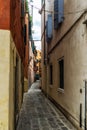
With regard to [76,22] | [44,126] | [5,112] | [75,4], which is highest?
[75,4]

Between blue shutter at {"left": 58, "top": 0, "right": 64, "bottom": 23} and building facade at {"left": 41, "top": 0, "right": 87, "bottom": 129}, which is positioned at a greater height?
blue shutter at {"left": 58, "top": 0, "right": 64, "bottom": 23}

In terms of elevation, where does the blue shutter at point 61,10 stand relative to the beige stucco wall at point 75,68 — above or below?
above

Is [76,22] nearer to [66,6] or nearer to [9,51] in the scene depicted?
[66,6]

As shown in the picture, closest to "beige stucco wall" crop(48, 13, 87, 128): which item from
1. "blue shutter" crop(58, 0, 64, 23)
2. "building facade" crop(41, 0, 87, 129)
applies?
"building facade" crop(41, 0, 87, 129)

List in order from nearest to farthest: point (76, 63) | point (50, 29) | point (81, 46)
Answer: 1. point (81, 46)
2. point (76, 63)
3. point (50, 29)

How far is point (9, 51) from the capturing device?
645 centimetres

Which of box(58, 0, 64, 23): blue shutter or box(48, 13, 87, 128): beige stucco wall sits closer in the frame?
box(48, 13, 87, 128): beige stucco wall

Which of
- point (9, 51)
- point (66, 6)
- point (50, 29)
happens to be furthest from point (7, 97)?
point (50, 29)

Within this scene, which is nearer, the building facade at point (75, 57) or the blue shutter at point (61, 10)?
the building facade at point (75, 57)

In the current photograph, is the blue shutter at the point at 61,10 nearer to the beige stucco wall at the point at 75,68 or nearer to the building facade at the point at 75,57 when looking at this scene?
the building facade at the point at 75,57

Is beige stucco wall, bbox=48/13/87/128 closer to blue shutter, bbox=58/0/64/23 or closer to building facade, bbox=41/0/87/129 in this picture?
building facade, bbox=41/0/87/129

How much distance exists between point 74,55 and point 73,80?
84 cm

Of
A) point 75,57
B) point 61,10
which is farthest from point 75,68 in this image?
point 61,10

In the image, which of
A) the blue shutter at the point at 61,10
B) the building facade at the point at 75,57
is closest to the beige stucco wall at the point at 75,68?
the building facade at the point at 75,57
